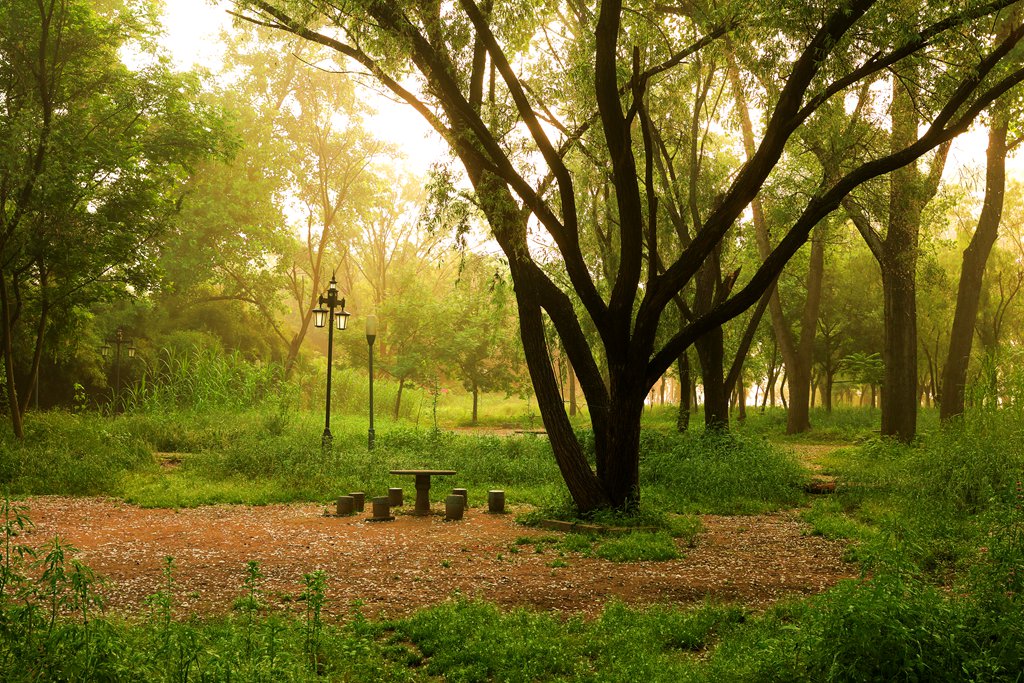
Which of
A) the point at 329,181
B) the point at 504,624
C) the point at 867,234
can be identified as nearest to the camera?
the point at 504,624

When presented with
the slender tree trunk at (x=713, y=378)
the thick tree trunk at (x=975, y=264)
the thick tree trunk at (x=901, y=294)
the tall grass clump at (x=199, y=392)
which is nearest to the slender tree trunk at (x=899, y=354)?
the thick tree trunk at (x=901, y=294)

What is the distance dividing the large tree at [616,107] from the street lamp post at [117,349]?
653 inches

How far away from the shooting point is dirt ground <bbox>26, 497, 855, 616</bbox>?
6.30m

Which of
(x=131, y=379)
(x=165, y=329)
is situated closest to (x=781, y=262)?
(x=131, y=379)

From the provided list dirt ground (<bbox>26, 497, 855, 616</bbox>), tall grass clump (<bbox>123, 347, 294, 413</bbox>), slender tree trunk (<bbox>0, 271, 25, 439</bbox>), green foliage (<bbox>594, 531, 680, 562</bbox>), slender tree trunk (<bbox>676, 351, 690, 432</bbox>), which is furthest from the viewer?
tall grass clump (<bbox>123, 347, 294, 413</bbox>)

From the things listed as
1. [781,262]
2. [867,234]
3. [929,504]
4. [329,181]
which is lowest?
[929,504]

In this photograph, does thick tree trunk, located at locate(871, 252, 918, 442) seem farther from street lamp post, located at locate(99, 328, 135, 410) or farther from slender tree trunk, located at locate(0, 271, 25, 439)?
street lamp post, located at locate(99, 328, 135, 410)

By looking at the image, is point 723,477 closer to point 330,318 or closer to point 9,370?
point 330,318

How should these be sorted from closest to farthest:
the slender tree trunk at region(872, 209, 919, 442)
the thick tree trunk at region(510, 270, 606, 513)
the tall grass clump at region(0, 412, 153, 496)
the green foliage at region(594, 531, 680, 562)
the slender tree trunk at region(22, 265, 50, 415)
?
the green foliage at region(594, 531, 680, 562) < the thick tree trunk at region(510, 270, 606, 513) < the tall grass clump at region(0, 412, 153, 496) < the slender tree trunk at region(22, 265, 50, 415) < the slender tree trunk at region(872, 209, 919, 442)

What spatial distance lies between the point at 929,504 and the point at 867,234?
846 cm

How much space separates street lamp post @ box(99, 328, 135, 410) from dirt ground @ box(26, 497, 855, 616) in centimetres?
1349

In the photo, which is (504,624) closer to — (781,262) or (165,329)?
(781,262)

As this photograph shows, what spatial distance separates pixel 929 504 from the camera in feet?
29.1

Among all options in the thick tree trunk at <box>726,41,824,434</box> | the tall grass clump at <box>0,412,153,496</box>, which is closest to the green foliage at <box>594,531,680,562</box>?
the tall grass clump at <box>0,412,153,496</box>
